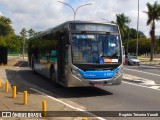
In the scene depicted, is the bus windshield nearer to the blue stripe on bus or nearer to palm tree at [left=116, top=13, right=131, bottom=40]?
the blue stripe on bus

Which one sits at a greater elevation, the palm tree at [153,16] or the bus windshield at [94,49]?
the palm tree at [153,16]

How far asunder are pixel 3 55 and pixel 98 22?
2661 centimetres

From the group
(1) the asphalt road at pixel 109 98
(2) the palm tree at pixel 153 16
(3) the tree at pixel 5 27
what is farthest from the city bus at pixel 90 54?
(3) the tree at pixel 5 27

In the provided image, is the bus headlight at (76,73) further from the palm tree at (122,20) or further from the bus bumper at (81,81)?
the palm tree at (122,20)

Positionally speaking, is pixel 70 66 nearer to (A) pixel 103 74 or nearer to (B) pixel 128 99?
(A) pixel 103 74

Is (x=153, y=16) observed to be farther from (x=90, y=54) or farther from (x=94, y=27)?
(x=90, y=54)

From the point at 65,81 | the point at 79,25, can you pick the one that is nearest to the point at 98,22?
the point at 79,25

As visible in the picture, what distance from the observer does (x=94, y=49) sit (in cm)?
1411

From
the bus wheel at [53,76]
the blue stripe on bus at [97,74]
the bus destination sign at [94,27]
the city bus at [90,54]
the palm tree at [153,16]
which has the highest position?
the palm tree at [153,16]

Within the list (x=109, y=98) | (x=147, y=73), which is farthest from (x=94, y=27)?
(x=147, y=73)

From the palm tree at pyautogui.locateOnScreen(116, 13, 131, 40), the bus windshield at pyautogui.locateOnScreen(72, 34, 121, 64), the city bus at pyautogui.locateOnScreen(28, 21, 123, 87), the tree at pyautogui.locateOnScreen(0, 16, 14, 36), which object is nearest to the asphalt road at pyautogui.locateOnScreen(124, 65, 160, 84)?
the city bus at pyautogui.locateOnScreen(28, 21, 123, 87)

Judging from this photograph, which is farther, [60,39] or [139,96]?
[60,39]

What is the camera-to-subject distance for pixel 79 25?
47.7 feet

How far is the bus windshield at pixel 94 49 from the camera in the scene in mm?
14039
